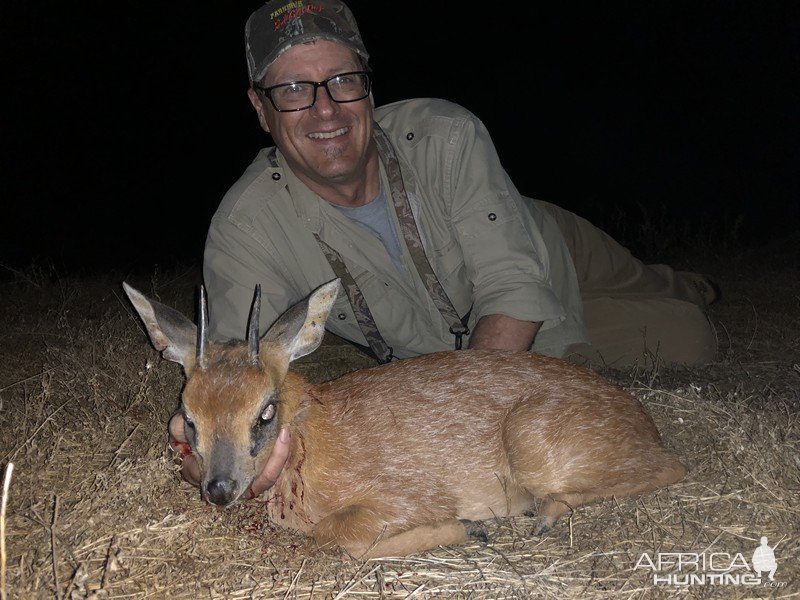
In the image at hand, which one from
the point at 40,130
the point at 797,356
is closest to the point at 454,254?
the point at 797,356

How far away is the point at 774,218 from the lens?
1587cm

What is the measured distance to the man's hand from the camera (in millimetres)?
3902

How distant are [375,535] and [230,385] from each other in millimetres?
1024

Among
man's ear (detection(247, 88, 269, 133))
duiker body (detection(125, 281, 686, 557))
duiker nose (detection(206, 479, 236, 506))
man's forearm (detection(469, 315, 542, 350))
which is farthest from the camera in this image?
man's ear (detection(247, 88, 269, 133))

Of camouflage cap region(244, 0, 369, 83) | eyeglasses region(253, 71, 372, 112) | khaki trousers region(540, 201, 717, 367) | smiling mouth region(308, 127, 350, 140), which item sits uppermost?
camouflage cap region(244, 0, 369, 83)

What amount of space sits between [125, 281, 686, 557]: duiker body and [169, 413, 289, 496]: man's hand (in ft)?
0.32

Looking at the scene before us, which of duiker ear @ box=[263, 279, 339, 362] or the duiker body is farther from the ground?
duiker ear @ box=[263, 279, 339, 362]

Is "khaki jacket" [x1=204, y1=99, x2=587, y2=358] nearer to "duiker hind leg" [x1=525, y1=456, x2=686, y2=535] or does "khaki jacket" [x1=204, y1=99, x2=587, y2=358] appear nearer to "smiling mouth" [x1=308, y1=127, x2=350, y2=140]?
"smiling mouth" [x1=308, y1=127, x2=350, y2=140]

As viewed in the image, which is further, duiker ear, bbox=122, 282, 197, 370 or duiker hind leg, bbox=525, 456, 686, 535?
duiker ear, bbox=122, 282, 197, 370

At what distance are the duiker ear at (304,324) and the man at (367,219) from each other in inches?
34.2

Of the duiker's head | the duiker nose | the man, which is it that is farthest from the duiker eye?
the man

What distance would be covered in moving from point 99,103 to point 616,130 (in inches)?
579

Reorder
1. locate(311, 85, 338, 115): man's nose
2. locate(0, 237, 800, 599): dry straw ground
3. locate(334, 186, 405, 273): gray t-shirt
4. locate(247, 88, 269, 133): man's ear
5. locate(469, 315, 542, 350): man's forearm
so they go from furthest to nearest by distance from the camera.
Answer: locate(334, 186, 405, 273): gray t-shirt → locate(247, 88, 269, 133): man's ear → locate(311, 85, 338, 115): man's nose → locate(469, 315, 542, 350): man's forearm → locate(0, 237, 800, 599): dry straw ground

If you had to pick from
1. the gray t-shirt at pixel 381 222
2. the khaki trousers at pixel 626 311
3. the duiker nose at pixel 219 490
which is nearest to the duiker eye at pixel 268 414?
the duiker nose at pixel 219 490
